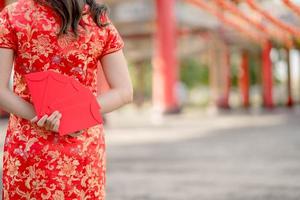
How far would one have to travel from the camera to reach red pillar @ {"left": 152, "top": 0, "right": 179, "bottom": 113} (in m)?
18.2

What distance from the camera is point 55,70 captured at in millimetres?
1834

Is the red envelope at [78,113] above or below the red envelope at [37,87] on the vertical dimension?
below

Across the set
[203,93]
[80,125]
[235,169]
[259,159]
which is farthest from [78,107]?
[203,93]

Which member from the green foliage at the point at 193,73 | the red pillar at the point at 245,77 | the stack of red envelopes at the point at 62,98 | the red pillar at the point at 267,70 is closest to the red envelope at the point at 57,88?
the stack of red envelopes at the point at 62,98

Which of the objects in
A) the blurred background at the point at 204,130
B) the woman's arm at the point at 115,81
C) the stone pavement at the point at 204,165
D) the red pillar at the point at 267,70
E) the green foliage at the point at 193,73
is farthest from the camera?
the green foliage at the point at 193,73

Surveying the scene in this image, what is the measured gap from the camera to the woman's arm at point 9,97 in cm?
180

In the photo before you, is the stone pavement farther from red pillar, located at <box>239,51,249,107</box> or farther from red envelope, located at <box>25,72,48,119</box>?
red pillar, located at <box>239,51,249,107</box>

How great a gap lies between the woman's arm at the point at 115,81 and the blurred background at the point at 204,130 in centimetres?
284

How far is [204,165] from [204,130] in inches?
223

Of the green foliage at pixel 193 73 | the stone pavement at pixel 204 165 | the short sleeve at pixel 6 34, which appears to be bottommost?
the stone pavement at pixel 204 165

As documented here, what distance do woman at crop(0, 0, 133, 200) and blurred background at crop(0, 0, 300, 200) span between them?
2.83 m

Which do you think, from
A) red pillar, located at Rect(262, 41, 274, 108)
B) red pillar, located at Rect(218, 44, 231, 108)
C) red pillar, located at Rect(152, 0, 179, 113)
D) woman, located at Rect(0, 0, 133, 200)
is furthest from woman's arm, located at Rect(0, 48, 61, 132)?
red pillar, located at Rect(218, 44, 231, 108)

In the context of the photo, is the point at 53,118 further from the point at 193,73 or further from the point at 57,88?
the point at 193,73

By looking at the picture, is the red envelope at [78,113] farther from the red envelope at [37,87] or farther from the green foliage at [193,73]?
the green foliage at [193,73]
